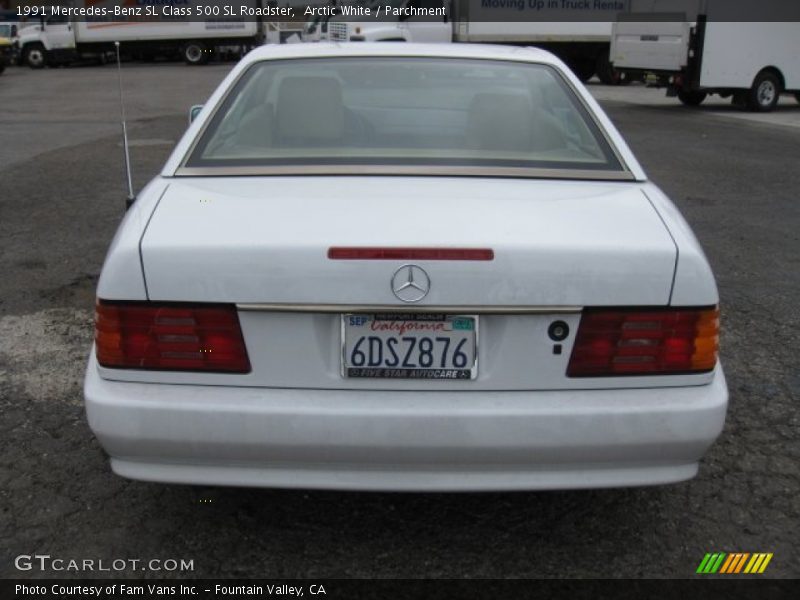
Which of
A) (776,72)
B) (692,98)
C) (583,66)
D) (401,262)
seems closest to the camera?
(401,262)

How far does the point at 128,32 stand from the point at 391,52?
3090 centimetres

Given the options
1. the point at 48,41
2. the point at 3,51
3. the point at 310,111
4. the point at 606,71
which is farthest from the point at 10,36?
the point at 310,111

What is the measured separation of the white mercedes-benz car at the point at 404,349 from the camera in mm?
2424

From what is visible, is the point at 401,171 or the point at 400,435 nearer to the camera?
the point at 400,435

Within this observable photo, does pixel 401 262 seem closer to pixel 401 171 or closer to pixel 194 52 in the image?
pixel 401 171

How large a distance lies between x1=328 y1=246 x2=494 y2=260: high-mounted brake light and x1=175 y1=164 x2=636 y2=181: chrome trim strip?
2.37 feet

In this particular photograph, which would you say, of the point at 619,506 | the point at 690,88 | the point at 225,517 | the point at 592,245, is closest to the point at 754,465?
the point at 619,506

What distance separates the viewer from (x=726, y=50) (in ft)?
54.8

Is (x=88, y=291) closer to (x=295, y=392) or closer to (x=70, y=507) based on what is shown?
(x=70, y=507)

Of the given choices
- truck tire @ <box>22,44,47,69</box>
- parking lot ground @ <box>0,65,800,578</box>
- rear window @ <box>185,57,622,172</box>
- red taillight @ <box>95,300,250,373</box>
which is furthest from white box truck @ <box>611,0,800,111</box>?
truck tire @ <box>22,44,47,69</box>

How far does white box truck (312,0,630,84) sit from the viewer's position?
68.0 feet

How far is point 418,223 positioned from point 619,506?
54.1 inches

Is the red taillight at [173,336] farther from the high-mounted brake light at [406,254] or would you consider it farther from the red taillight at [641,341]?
the red taillight at [641,341]

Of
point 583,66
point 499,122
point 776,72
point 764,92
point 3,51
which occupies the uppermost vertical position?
point 499,122
